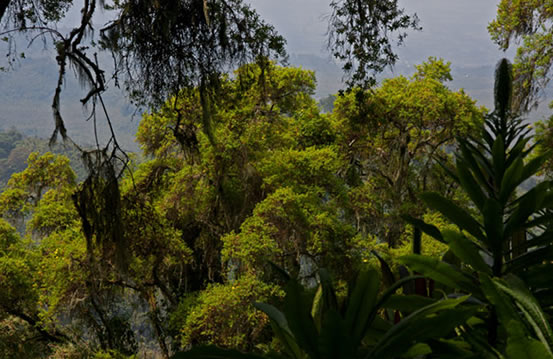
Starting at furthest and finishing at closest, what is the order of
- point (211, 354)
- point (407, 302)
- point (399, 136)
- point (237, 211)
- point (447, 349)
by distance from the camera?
1. point (399, 136)
2. point (237, 211)
3. point (407, 302)
4. point (447, 349)
5. point (211, 354)

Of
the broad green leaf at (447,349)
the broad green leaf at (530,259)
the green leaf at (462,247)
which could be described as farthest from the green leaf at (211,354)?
the broad green leaf at (530,259)

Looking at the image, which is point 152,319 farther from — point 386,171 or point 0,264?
point 386,171

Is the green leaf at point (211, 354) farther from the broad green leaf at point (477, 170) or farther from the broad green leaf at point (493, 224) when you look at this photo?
the broad green leaf at point (477, 170)

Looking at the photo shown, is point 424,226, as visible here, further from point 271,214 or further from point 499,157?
point 271,214

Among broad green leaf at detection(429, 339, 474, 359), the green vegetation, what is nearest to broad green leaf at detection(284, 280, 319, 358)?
the green vegetation

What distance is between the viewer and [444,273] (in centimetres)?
86

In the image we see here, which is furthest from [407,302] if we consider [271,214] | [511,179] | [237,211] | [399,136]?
[399,136]

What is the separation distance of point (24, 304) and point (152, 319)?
237cm

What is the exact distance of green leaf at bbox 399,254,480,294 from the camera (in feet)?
2.77

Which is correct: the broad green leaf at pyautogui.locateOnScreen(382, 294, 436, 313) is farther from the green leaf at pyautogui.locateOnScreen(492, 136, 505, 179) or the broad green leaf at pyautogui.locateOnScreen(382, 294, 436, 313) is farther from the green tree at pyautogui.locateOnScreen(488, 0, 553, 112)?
the green tree at pyautogui.locateOnScreen(488, 0, 553, 112)

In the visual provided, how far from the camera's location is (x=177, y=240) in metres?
7.21

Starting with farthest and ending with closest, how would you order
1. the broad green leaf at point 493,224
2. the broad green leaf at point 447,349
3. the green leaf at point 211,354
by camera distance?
the broad green leaf at point 493,224, the broad green leaf at point 447,349, the green leaf at point 211,354

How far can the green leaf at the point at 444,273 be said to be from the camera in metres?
0.85

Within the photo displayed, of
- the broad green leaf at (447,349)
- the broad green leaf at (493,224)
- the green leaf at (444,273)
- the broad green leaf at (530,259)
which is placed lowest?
the broad green leaf at (447,349)
